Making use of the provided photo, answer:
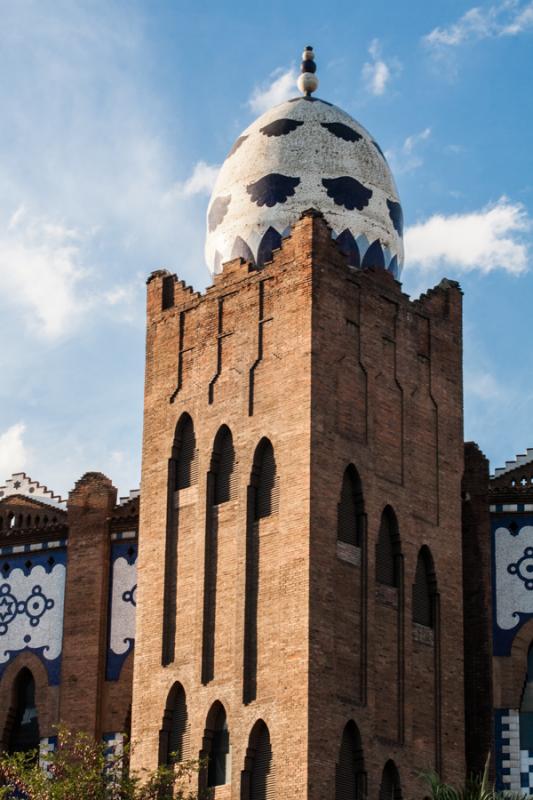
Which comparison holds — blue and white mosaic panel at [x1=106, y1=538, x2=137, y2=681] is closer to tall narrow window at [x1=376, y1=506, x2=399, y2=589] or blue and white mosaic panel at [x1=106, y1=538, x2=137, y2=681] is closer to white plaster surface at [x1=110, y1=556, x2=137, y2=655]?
white plaster surface at [x1=110, y1=556, x2=137, y2=655]

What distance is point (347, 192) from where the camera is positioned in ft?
101

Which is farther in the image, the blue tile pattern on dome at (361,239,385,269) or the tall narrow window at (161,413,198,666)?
the blue tile pattern on dome at (361,239,385,269)

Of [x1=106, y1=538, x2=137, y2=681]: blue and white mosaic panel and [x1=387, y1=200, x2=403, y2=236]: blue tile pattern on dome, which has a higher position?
[x1=387, y1=200, x2=403, y2=236]: blue tile pattern on dome

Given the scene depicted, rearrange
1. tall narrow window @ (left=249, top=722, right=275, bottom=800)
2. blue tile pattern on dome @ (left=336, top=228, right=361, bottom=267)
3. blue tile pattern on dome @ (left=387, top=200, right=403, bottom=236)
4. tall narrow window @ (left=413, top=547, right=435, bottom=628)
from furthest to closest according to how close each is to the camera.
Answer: blue tile pattern on dome @ (left=387, top=200, right=403, bottom=236), blue tile pattern on dome @ (left=336, top=228, right=361, bottom=267), tall narrow window @ (left=413, top=547, right=435, bottom=628), tall narrow window @ (left=249, top=722, right=275, bottom=800)

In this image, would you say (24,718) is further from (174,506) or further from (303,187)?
(303,187)

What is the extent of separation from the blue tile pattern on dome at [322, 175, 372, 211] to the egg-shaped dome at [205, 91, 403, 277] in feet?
0.05

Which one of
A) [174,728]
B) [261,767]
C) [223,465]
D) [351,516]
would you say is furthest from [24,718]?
[351,516]

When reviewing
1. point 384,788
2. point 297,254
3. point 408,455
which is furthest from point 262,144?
point 384,788

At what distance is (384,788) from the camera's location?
2773 centimetres

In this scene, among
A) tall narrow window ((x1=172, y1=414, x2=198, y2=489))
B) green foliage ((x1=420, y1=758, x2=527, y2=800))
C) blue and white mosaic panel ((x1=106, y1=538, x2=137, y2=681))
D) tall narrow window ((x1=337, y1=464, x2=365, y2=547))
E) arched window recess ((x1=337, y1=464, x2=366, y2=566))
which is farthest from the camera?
blue and white mosaic panel ((x1=106, y1=538, x2=137, y2=681))

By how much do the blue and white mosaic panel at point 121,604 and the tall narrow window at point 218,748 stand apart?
4.20m

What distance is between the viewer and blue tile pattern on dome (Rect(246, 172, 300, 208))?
101 ft

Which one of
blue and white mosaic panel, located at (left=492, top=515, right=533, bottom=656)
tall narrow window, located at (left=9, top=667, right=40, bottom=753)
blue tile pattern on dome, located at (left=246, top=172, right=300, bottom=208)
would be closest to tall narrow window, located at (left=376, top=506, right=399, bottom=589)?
blue and white mosaic panel, located at (left=492, top=515, right=533, bottom=656)

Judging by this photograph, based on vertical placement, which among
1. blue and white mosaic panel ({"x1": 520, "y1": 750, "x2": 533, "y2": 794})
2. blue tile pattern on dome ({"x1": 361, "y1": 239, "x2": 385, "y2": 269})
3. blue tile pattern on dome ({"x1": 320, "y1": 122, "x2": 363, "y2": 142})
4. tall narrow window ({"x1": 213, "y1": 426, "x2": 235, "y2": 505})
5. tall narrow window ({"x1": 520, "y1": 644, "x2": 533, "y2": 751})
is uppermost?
blue tile pattern on dome ({"x1": 320, "y1": 122, "x2": 363, "y2": 142})
